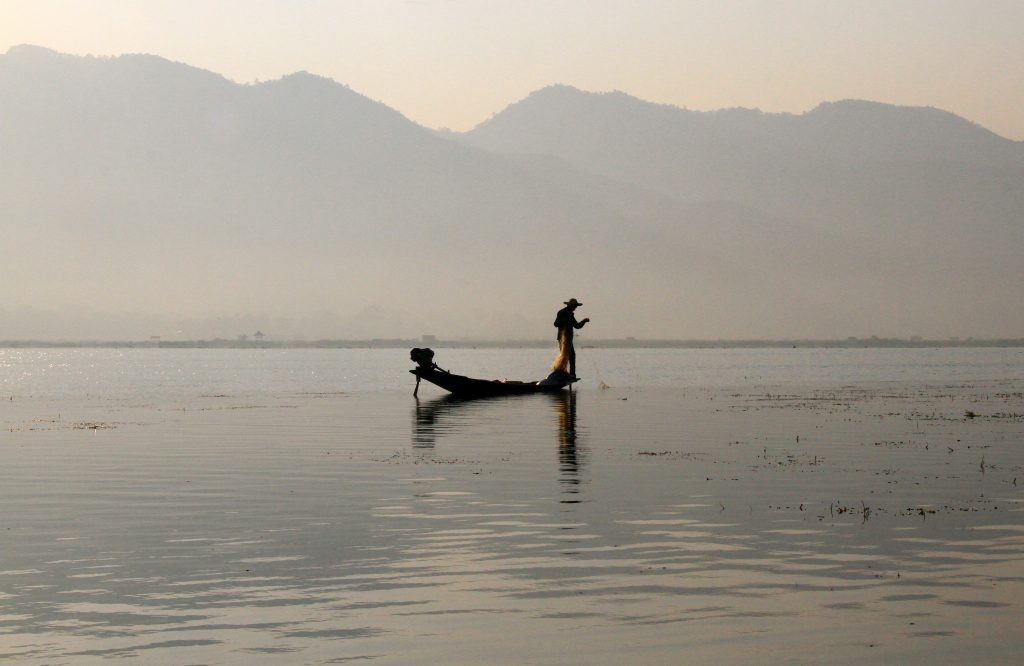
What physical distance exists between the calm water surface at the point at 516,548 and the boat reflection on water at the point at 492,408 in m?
0.32

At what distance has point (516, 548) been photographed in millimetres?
18141

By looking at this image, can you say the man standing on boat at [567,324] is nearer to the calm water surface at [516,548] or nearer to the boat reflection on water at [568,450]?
the boat reflection on water at [568,450]

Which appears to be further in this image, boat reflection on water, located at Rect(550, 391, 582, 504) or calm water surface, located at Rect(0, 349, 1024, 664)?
boat reflection on water, located at Rect(550, 391, 582, 504)

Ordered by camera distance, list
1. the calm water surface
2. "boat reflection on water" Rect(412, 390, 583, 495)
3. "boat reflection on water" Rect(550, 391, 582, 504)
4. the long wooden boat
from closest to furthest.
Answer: the calm water surface → "boat reflection on water" Rect(550, 391, 582, 504) → "boat reflection on water" Rect(412, 390, 583, 495) → the long wooden boat

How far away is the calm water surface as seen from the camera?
12789 mm

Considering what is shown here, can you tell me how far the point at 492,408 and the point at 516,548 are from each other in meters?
36.0

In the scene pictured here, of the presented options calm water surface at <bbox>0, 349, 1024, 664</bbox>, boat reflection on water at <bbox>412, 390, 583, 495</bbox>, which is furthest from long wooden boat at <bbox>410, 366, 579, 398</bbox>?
calm water surface at <bbox>0, 349, 1024, 664</bbox>

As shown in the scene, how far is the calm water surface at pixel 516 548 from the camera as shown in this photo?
12.8m

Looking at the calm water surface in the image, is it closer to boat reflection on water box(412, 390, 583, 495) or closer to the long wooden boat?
boat reflection on water box(412, 390, 583, 495)

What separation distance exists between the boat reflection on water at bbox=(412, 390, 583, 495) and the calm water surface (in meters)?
0.32

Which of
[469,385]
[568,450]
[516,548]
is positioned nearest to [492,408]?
[469,385]

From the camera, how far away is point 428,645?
12562 millimetres

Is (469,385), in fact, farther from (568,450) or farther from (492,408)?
(568,450)

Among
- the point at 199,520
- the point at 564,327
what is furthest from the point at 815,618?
the point at 564,327
